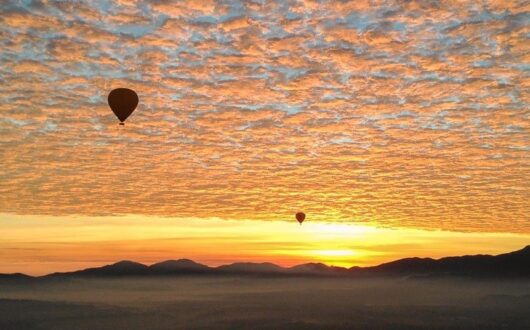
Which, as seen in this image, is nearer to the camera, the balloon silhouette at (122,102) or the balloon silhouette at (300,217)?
the balloon silhouette at (122,102)

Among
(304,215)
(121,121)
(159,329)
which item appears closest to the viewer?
(121,121)

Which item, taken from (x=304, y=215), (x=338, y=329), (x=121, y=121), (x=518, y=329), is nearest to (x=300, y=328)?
(x=338, y=329)

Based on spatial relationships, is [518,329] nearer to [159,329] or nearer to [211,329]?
[211,329]

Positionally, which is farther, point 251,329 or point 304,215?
point 251,329

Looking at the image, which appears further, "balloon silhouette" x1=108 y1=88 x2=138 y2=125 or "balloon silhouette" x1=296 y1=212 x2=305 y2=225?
"balloon silhouette" x1=296 y1=212 x2=305 y2=225

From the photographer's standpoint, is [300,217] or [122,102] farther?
[300,217]

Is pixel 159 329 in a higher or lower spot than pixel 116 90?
lower

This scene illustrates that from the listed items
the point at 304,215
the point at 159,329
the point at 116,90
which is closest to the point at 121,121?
the point at 116,90

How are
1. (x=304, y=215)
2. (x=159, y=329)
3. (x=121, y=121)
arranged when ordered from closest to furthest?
(x=121, y=121)
(x=304, y=215)
(x=159, y=329)
